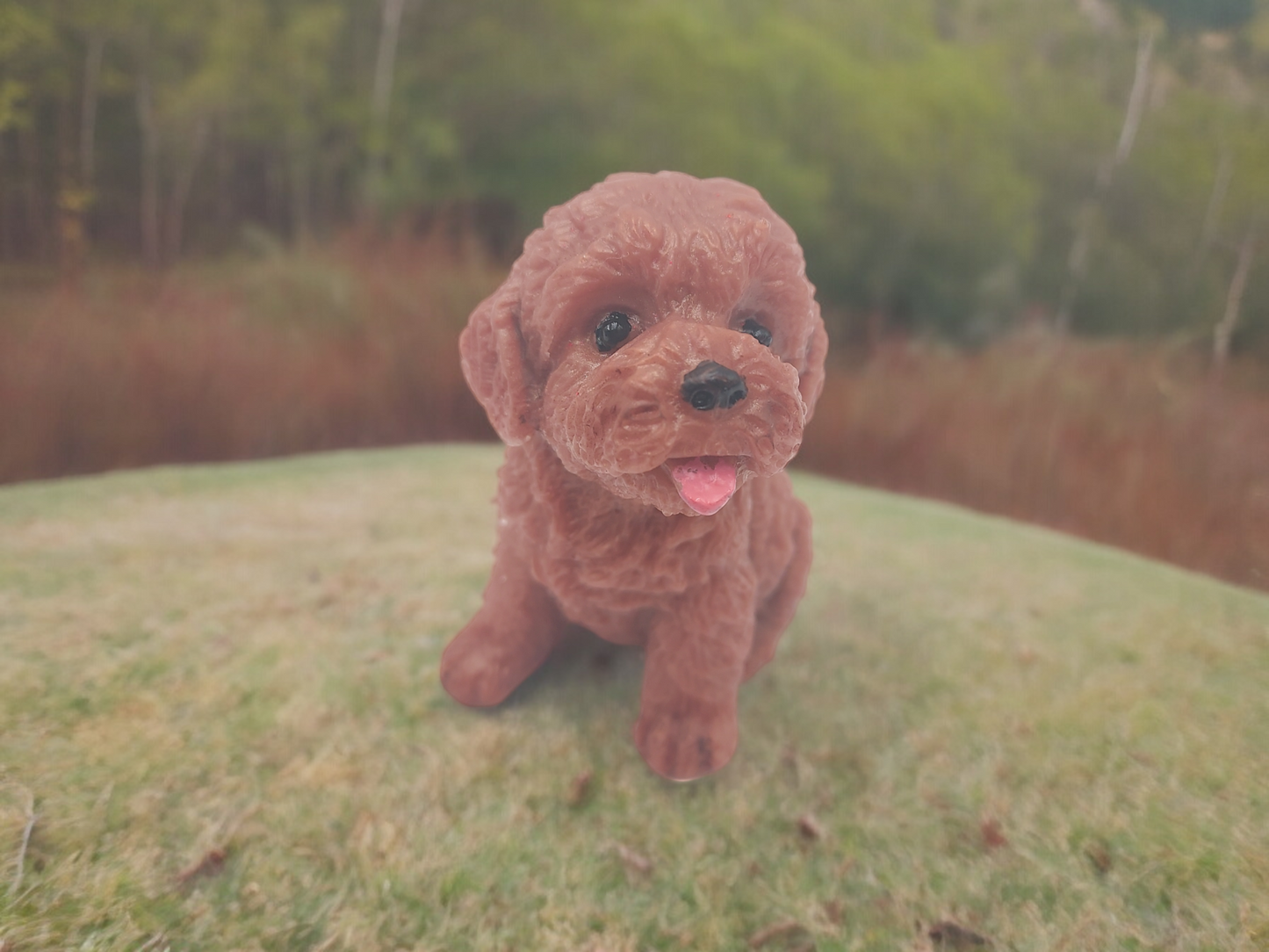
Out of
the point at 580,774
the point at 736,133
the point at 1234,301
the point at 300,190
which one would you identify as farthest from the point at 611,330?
the point at 736,133

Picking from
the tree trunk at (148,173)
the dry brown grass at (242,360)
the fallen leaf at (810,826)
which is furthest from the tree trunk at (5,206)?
the fallen leaf at (810,826)

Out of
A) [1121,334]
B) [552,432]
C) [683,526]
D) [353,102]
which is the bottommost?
[683,526]

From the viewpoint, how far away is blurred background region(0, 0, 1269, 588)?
90.7 inches

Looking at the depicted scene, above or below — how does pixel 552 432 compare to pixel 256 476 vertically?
above

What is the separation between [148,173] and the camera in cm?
258

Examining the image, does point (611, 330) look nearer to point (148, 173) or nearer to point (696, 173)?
point (696, 173)

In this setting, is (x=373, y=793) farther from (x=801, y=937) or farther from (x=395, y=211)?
(x=395, y=211)

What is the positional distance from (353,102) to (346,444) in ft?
4.58

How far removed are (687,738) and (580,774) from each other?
0.57 feet

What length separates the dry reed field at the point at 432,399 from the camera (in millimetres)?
2236

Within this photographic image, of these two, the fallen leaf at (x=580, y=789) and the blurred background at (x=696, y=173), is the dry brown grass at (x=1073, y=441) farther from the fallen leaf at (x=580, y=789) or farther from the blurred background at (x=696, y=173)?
the fallen leaf at (x=580, y=789)

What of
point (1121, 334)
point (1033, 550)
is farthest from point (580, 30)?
point (1033, 550)

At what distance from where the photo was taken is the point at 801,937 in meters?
0.90

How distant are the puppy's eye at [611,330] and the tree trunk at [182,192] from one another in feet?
8.09
